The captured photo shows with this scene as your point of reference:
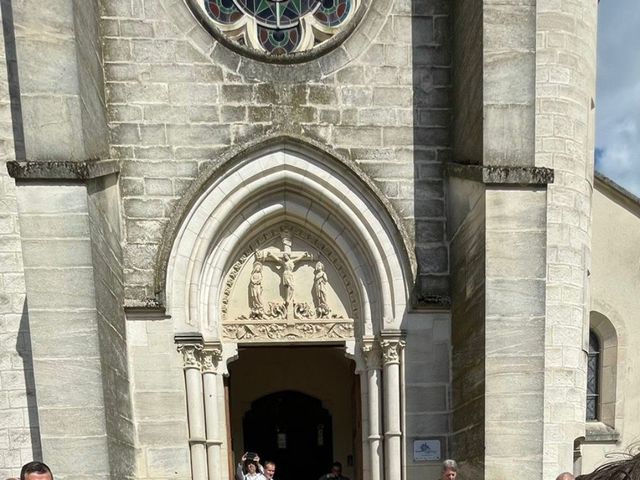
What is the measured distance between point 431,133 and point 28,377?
4444 mm

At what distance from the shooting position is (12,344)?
5.51 meters

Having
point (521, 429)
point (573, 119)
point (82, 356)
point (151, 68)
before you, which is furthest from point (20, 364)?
point (573, 119)

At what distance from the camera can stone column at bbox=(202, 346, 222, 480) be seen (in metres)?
5.92

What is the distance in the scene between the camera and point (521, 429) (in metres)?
5.13

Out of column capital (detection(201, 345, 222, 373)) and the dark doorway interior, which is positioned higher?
column capital (detection(201, 345, 222, 373))

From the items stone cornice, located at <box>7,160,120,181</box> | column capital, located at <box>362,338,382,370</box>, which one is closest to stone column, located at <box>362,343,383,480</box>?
column capital, located at <box>362,338,382,370</box>

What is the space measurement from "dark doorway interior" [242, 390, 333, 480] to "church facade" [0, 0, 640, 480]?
12.4 ft

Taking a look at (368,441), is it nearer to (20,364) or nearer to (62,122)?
(20,364)

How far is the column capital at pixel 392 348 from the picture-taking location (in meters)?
5.92

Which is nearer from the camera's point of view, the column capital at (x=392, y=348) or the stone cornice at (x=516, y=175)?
the stone cornice at (x=516, y=175)

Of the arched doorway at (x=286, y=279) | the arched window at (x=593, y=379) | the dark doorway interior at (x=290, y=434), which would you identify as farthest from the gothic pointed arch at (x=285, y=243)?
the dark doorway interior at (x=290, y=434)

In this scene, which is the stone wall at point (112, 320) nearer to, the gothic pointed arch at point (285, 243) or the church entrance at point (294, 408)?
the gothic pointed arch at point (285, 243)

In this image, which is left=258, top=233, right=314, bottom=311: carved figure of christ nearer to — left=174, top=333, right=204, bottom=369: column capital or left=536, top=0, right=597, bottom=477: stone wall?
left=174, top=333, right=204, bottom=369: column capital

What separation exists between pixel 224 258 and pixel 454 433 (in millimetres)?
2822
